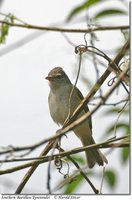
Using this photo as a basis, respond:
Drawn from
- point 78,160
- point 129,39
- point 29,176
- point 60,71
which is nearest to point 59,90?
point 60,71

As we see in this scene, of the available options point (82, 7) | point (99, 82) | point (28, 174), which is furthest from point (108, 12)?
point (28, 174)

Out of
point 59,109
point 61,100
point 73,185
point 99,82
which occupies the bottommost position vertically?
point 73,185

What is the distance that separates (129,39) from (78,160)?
89 centimetres

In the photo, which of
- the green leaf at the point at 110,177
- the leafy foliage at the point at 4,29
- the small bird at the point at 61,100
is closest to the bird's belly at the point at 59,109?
the small bird at the point at 61,100

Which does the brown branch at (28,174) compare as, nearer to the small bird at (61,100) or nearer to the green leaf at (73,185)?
the green leaf at (73,185)

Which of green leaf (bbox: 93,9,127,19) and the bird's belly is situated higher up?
the bird's belly

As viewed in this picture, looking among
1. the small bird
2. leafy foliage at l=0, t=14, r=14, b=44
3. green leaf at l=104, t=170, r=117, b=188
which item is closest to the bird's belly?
the small bird

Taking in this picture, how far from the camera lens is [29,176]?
199cm

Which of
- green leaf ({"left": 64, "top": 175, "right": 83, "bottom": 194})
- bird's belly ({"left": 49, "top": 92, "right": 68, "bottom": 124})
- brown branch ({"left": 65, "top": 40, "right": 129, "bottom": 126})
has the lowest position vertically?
green leaf ({"left": 64, "top": 175, "right": 83, "bottom": 194})

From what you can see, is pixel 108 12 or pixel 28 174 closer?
pixel 108 12

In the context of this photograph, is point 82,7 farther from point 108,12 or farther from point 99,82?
point 99,82

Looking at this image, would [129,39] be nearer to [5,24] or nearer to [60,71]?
[5,24]

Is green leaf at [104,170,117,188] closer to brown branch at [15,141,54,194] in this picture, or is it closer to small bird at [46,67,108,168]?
brown branch at [15,141,54,194]

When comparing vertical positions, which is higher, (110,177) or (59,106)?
(59,106)
